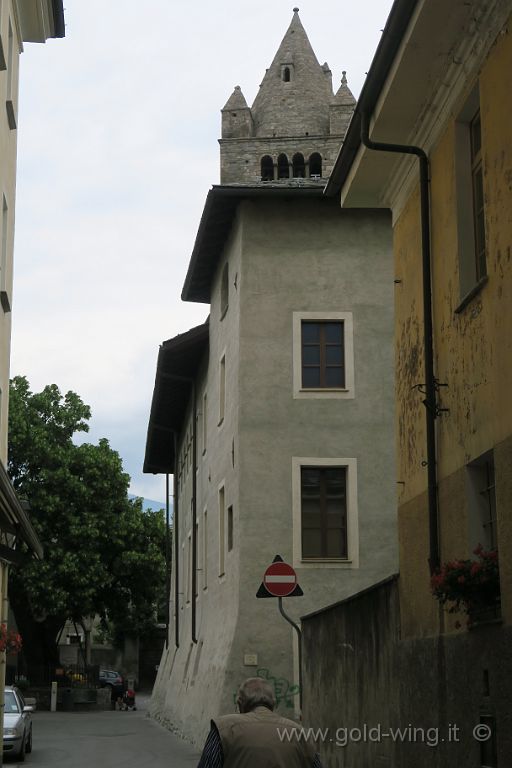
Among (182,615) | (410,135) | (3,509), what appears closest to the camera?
(410,135)

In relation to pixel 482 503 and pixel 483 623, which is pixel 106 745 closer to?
pixel 482 503

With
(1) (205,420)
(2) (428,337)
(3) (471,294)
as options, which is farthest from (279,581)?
(1) (205,420)

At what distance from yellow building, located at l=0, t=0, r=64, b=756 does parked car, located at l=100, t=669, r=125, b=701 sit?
34.1 meters

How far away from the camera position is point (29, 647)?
51.8 metres

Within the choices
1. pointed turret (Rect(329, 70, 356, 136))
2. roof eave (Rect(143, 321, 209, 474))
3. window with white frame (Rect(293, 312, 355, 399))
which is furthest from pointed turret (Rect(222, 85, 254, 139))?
window with white frame (Rect(293, 312, 355, 399))

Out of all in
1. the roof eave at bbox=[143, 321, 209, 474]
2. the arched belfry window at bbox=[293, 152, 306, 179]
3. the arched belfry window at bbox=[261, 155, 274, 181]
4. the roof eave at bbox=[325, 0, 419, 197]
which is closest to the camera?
the roof eave at bbox=[325, 0, 419, 197]

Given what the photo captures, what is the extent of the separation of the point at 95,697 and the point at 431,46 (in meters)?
45.8

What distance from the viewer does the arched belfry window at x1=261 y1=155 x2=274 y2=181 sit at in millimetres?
94062

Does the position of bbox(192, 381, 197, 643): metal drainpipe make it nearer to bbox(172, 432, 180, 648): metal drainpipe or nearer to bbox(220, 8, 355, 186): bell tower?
bbox(172, 432, 180, 648): metal drainpipe

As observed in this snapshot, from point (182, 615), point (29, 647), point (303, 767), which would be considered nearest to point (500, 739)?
point (303, 767)

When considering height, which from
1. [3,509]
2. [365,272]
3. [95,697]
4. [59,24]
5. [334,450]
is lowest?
[95,697]

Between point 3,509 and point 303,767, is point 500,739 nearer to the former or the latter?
point 303,767

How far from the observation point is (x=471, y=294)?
32.8 ft

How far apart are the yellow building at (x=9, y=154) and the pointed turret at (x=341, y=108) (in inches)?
2796
